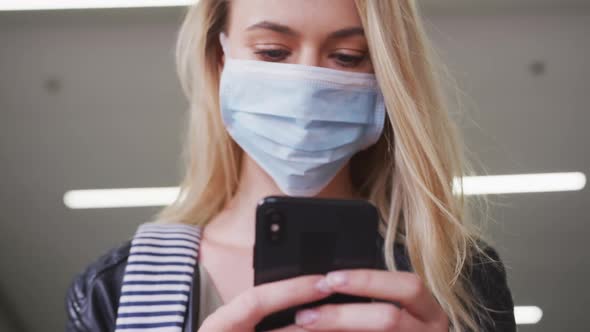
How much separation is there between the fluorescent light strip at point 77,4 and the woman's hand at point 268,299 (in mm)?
2198

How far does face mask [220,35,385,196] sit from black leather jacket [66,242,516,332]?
262 mm

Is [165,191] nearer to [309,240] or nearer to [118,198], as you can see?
[118,198]

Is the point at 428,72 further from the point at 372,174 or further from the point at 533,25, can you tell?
the point at 533,25

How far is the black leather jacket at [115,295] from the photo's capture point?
120 centimetres

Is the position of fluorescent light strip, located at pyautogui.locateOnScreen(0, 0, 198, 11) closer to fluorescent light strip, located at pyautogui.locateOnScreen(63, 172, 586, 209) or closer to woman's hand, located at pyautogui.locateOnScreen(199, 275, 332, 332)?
fluorescent light strip, located at pyautogui.locateOnScreen(63, 172, 586, 209)

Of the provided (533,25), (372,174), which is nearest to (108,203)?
(533,25)

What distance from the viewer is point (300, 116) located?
125 cm

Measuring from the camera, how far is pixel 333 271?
3.05 ft

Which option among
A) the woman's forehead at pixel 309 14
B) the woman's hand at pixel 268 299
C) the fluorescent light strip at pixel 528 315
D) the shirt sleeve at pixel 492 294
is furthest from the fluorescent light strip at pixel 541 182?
the woman's hand at pixel 268 299

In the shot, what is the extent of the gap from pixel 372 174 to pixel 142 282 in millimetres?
617

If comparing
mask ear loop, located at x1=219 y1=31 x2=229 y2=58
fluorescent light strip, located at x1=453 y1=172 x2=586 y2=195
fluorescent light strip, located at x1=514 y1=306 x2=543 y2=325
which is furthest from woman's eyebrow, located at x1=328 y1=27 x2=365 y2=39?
fluorescent light strip, located at x1=514 y1=306 x2=543 y2=325

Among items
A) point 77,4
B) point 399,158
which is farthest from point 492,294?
point 77,4

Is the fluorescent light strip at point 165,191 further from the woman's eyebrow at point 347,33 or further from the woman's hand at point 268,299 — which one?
the woman's hand at point 268,299

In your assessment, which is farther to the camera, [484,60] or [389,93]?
[484,60]
